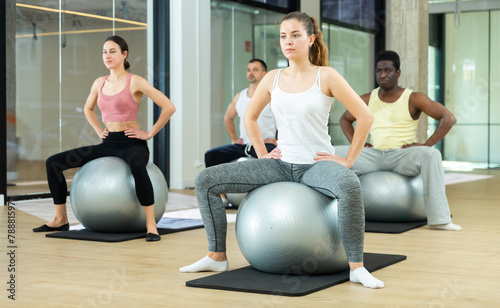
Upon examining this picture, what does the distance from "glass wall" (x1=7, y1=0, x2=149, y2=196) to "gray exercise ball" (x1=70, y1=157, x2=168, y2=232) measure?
2.35m

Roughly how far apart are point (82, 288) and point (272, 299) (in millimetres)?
750

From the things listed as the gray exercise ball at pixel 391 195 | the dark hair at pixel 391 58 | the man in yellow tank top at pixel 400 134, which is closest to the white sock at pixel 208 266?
the gray exercise ball at pixel 391 195

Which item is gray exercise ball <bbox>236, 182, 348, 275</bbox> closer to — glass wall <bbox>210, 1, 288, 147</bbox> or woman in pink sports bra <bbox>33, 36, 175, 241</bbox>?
woman in pink sports bra <bbox>33, 36, 175, 241</bbox>

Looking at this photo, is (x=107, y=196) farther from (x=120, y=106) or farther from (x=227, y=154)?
(x=227, y=154)

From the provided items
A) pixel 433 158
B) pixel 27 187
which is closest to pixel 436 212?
pixel 433 158

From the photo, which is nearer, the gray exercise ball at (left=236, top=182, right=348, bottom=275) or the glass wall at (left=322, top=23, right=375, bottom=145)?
the gray exercise ball at (left=236, top=182, right=348, bottom=275)

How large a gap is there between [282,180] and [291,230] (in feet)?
1.10

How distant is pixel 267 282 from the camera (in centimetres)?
283

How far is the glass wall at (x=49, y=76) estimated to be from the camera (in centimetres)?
634

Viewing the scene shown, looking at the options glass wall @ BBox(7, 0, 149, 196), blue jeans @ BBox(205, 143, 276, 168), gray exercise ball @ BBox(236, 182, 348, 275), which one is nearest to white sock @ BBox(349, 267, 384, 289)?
gray exercise ball @ BBox(236, 182, 348, 275)

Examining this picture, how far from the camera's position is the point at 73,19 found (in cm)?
679

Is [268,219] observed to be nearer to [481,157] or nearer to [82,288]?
[82,288]

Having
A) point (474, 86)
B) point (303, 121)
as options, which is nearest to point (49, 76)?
point (303, 121)

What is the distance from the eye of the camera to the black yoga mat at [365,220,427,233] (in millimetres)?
4477
